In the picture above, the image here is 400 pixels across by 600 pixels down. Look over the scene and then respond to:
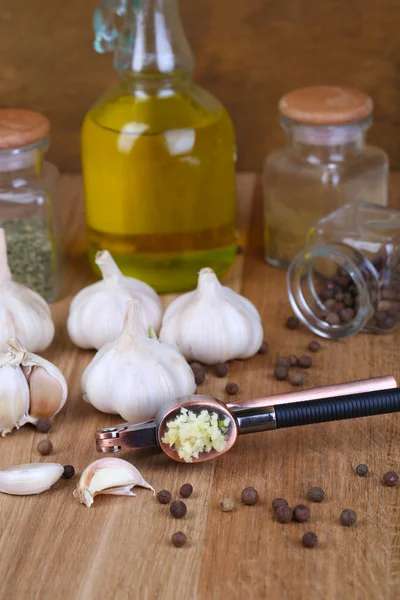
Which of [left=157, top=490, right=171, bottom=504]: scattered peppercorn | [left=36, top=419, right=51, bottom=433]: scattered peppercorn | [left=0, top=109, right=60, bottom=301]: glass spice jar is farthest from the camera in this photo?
[left=0, top=109, right=60, bottom=301]: glass spice jar

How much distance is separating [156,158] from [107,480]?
1.63 ft

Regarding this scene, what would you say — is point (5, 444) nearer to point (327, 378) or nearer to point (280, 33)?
point (327, 378)

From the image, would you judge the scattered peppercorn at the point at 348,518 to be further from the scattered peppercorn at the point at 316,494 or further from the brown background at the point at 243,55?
the brown background at the point at 243,55

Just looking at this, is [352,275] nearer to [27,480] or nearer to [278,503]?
[278,503]

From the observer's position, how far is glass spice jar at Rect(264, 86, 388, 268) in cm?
127

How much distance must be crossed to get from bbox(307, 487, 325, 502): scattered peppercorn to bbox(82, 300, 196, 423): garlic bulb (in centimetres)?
19

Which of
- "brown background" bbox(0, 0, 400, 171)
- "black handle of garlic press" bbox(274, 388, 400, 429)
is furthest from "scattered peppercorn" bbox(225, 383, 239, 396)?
"brown background" bbox(0, 0, 400, 171)

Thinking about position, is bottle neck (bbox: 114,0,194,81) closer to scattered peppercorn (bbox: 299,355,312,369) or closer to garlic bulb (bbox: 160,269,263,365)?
garlic bulb (bbox: 160,269,263,365)

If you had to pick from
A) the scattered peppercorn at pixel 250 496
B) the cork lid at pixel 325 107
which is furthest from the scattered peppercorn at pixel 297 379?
the cork lid at pixel 325 107

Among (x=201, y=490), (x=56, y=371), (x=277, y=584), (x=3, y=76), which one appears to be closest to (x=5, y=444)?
(x=56, y=371)

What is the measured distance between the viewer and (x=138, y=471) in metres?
0.94

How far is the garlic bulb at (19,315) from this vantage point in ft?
3.68

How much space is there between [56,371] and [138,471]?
0.17m

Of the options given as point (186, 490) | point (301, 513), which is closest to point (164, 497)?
point (186, 490)
